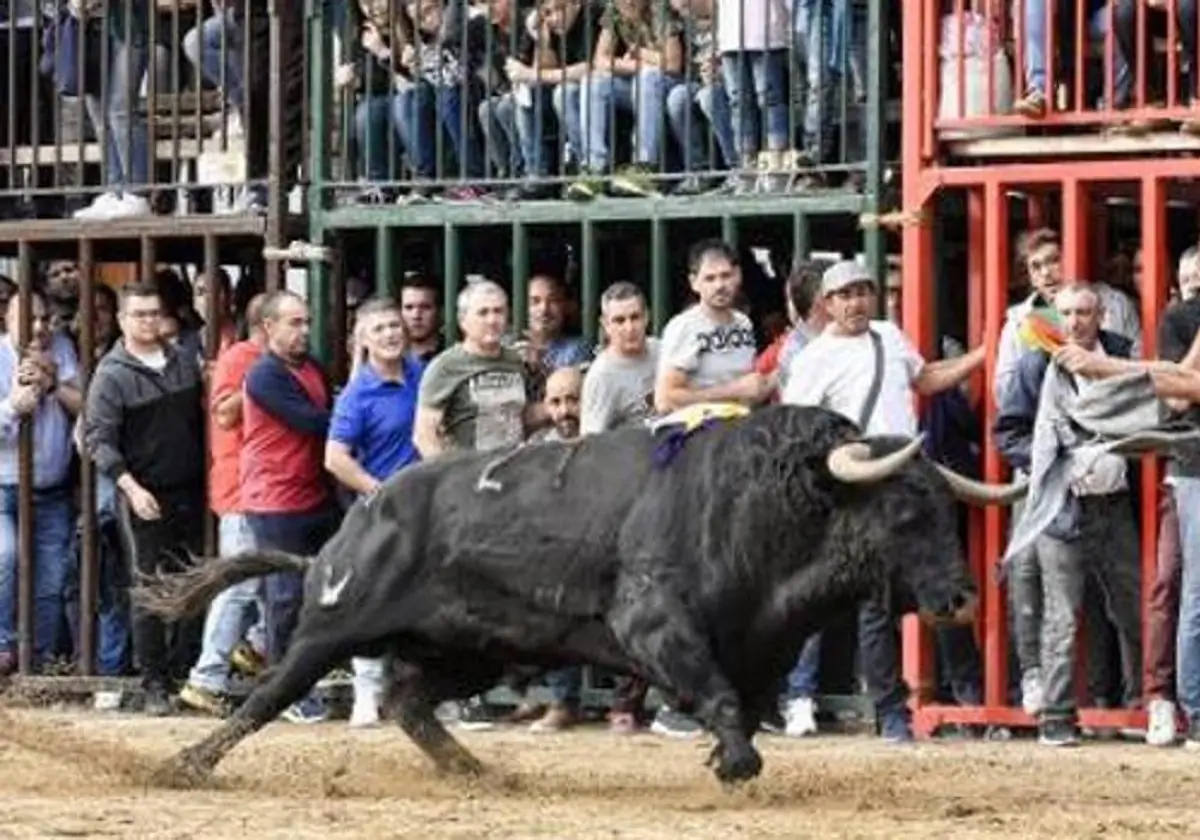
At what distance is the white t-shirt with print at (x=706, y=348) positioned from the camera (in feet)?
51.0

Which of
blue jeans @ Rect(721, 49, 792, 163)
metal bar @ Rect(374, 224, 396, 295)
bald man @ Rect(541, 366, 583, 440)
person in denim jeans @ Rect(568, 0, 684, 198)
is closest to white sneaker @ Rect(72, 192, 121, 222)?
metal bar @ Rect(374, 224, 396, 295)

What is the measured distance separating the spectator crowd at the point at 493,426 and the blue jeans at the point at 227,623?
14mm

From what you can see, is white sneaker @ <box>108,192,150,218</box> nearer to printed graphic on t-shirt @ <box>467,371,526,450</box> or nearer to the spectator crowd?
the spectator crowd

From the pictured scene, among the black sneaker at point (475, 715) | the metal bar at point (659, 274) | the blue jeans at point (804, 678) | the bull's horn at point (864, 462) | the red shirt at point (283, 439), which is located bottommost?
the black sneaker at point (475, 715)

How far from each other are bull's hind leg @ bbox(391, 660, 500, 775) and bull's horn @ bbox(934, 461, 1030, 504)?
5.94 ft

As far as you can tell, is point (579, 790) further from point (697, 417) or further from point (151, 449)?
point (151, 449)

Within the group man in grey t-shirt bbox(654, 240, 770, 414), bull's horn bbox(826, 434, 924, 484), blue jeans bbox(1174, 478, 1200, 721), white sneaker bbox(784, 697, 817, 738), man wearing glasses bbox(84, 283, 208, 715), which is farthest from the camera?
man wearing glasses bbox(84, 283, 208, 715)

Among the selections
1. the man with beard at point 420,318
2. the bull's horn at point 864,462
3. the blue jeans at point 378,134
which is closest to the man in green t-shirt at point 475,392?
the man with beard at point 420,318

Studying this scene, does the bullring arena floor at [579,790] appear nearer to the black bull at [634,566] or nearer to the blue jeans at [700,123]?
the black bull at [634,566]

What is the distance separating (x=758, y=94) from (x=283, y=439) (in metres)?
2.48

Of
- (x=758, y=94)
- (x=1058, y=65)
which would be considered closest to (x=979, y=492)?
(x=1058, y=65)

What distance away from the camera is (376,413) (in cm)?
1619

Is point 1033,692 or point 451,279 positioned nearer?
point 1033,692

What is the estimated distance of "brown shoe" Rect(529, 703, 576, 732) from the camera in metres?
16.2
